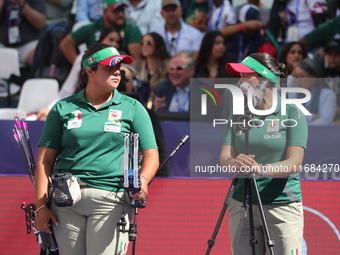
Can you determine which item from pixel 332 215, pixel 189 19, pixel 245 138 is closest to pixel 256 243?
pixel 245 138

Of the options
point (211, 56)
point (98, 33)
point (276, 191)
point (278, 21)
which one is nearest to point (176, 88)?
point (211, 56)

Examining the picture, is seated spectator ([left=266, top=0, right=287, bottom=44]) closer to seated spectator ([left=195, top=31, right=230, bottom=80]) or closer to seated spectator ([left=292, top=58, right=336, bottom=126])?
seated spectator ([left=195, top=31, right=230, bottom=80])

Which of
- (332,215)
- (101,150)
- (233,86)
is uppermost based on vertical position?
(233,86)

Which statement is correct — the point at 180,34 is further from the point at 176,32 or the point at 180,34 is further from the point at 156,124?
the point at 156,124

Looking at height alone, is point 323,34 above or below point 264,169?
above

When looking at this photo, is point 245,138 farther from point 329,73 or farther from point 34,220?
point 329,73

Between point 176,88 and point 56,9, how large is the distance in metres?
2.63

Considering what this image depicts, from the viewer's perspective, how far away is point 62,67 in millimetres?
8477

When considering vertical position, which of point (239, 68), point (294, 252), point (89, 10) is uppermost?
point (89, 10)

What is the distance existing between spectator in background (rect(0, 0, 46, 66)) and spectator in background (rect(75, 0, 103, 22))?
19.2 inches

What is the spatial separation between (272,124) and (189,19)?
4.53 m

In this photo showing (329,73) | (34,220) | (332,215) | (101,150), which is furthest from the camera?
(329,73)

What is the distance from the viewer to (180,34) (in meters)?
7.97

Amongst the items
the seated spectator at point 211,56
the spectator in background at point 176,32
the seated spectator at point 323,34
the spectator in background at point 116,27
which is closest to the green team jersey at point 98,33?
the spectator in background at point 116,27
